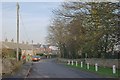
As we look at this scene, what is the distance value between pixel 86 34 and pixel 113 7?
914 centimetres

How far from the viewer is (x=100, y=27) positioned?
29578mm

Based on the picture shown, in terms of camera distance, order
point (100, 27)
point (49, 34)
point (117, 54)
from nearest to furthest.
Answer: point (100, 27) → point (117, 54) → point (49, 34)

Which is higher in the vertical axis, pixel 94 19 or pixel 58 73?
pixel 94 19

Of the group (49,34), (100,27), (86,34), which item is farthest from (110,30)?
(49,34)

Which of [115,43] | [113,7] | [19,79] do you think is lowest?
[19,79]

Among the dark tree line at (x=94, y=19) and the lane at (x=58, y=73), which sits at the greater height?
the dark tree line at (x=94, y=19)

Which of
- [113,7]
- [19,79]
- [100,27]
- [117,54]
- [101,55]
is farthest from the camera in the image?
[101,55]

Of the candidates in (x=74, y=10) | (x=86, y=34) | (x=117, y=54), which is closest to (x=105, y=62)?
(x=117, y=54)

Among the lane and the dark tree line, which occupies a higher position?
the dark tree line

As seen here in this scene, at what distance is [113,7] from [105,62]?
17594mm

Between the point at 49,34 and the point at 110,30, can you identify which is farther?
the point at 49,34

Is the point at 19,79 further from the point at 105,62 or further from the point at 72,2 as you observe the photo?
the point at 105,62

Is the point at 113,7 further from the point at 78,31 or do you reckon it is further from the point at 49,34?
the point at 49,34

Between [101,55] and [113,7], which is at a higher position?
[113,7]
